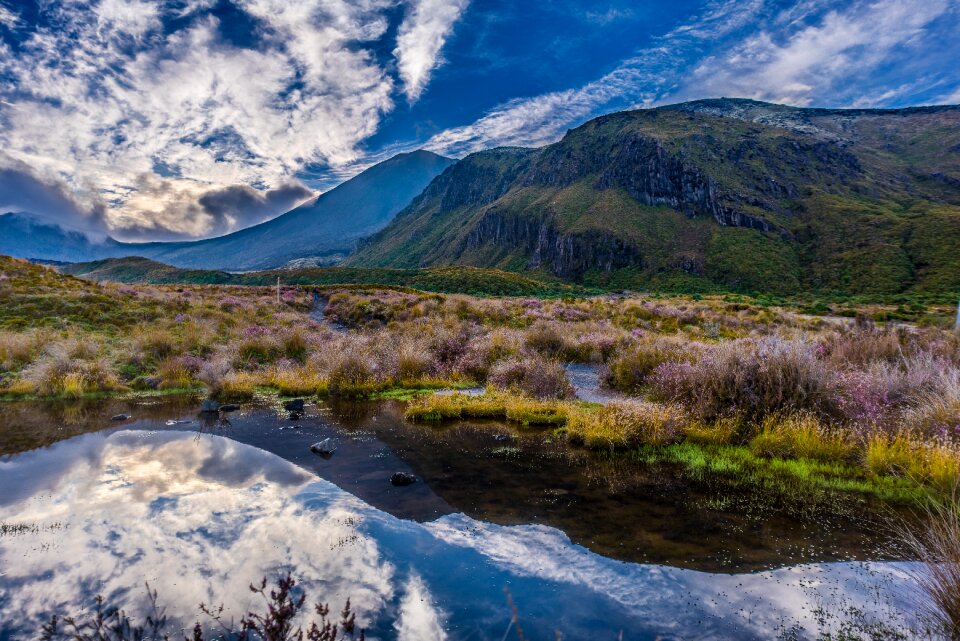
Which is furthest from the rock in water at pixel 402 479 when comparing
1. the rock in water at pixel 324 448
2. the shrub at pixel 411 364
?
the shrub at pixel 411 364

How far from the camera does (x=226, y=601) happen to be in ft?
15.8

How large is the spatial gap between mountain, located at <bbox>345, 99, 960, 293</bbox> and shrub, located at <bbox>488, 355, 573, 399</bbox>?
292ft

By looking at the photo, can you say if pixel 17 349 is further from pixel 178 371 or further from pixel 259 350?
pixel 259 350

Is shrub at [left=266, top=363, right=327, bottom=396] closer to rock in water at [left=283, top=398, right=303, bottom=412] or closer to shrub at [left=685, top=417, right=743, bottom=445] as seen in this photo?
rock in water at [left=283, top=398, right=303, bottom=412]

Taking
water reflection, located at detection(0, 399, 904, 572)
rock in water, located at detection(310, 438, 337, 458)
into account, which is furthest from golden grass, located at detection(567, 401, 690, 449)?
rock in water, located at detection(310, 438, 337, 458)

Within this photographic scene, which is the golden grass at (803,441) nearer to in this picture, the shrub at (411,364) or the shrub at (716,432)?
the shrub at (716,432)

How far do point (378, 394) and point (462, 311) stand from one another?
17367 millimetres

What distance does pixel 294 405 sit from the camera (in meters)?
13.5

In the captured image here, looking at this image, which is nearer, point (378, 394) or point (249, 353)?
point (378, 394)

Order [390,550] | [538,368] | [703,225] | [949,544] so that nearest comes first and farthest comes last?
[949,544] < [390,550] < [538,368] < [703,225]

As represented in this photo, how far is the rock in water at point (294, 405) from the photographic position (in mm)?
13180

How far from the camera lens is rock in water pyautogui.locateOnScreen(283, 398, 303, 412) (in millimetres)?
13180

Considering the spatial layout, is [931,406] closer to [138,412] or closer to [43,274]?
[138,412]

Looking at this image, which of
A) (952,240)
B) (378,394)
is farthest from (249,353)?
(952,240)
